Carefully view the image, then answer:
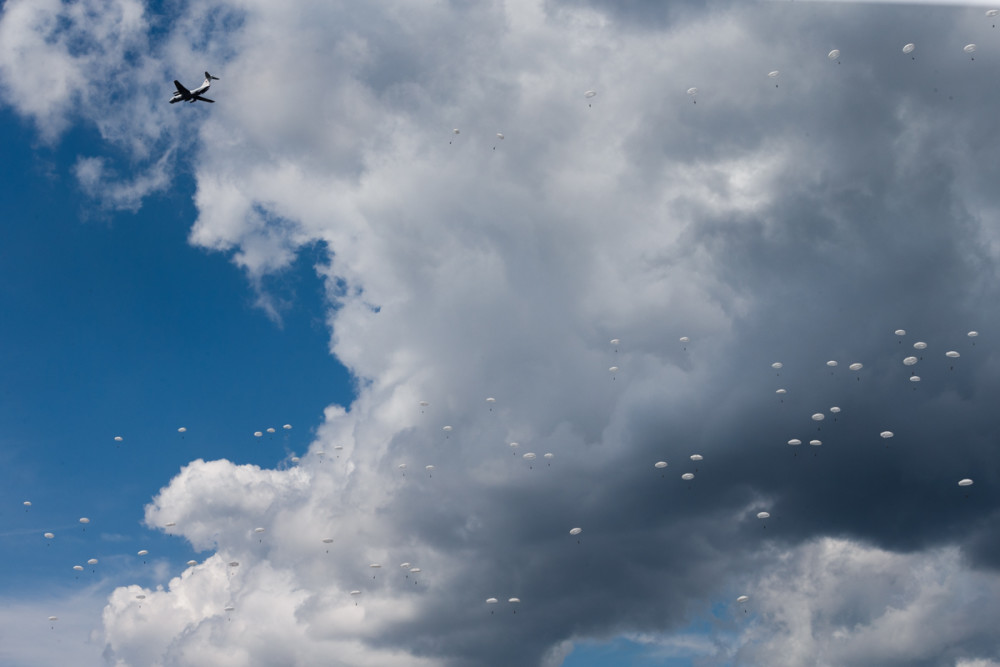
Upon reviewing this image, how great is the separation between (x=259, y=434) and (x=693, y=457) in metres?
79.0

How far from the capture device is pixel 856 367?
153750 millimetres

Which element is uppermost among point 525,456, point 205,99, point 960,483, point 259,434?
point 205,99

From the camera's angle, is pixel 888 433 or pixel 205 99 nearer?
pixel 205 99

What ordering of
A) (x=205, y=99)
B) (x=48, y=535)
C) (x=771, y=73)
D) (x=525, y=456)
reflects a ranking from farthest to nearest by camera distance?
(x=48, y=535)
(x=525, y=456)
(x=771, y=73)
(x=205, y=99)

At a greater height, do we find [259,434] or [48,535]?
[259,434]

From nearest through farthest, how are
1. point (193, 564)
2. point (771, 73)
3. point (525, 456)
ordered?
point (771, 73), point (525, 456), point (193, 564)

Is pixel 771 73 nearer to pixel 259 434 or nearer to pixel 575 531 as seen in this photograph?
pixel 575 531

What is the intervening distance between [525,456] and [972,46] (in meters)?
92.8

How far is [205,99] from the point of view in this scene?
5433 inches

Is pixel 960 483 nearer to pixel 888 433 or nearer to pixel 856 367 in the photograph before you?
pixel 888 433

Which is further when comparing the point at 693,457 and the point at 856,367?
the point at 693,457

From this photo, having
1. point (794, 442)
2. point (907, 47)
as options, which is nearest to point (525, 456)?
point (794, 442)

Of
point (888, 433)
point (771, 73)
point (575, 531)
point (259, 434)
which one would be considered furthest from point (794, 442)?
point (259, 434)

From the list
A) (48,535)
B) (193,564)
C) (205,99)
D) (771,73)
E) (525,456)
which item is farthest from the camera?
(193,564)
